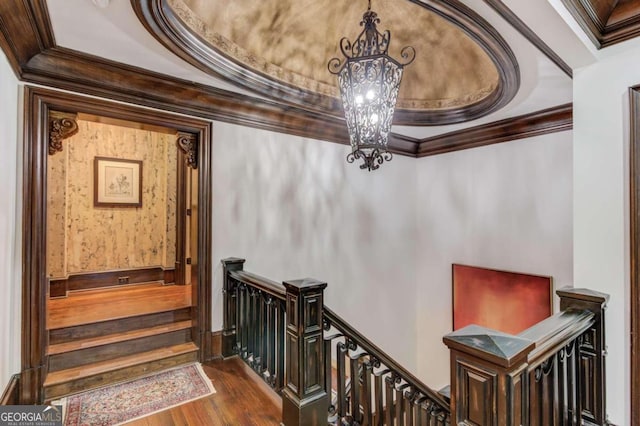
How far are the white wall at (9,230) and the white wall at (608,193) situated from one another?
3.64 meters

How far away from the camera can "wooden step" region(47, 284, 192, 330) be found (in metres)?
3.07

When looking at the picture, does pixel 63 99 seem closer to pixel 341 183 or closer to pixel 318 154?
pixel 318 154

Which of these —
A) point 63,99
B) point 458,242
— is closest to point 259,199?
point 63,99

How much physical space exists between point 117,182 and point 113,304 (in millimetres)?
1975

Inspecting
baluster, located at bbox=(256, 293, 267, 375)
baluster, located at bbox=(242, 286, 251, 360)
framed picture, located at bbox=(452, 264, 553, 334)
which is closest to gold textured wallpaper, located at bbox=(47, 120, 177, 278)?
baluster, located at bbox=(242, 286, 251, 360)

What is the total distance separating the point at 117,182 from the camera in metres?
4.76

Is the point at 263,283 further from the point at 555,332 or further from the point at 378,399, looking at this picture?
the point at 555,332

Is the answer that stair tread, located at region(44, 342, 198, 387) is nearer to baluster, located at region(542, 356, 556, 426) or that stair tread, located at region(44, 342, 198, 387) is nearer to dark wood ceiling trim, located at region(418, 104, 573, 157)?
baluster, located at region(542, 356, 556, 426)

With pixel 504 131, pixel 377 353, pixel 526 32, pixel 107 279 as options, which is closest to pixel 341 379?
pixel 377 353

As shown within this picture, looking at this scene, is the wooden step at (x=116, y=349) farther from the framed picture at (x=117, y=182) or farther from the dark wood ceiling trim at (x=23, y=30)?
the framed picture at (x=117, y=182)

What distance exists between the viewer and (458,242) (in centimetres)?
452

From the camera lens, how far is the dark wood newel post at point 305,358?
1994 millimetres

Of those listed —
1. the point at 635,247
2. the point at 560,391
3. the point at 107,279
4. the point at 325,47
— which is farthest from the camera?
the point at 107,279

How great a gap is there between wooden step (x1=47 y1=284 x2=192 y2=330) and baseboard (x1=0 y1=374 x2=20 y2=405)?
71 centimetres
